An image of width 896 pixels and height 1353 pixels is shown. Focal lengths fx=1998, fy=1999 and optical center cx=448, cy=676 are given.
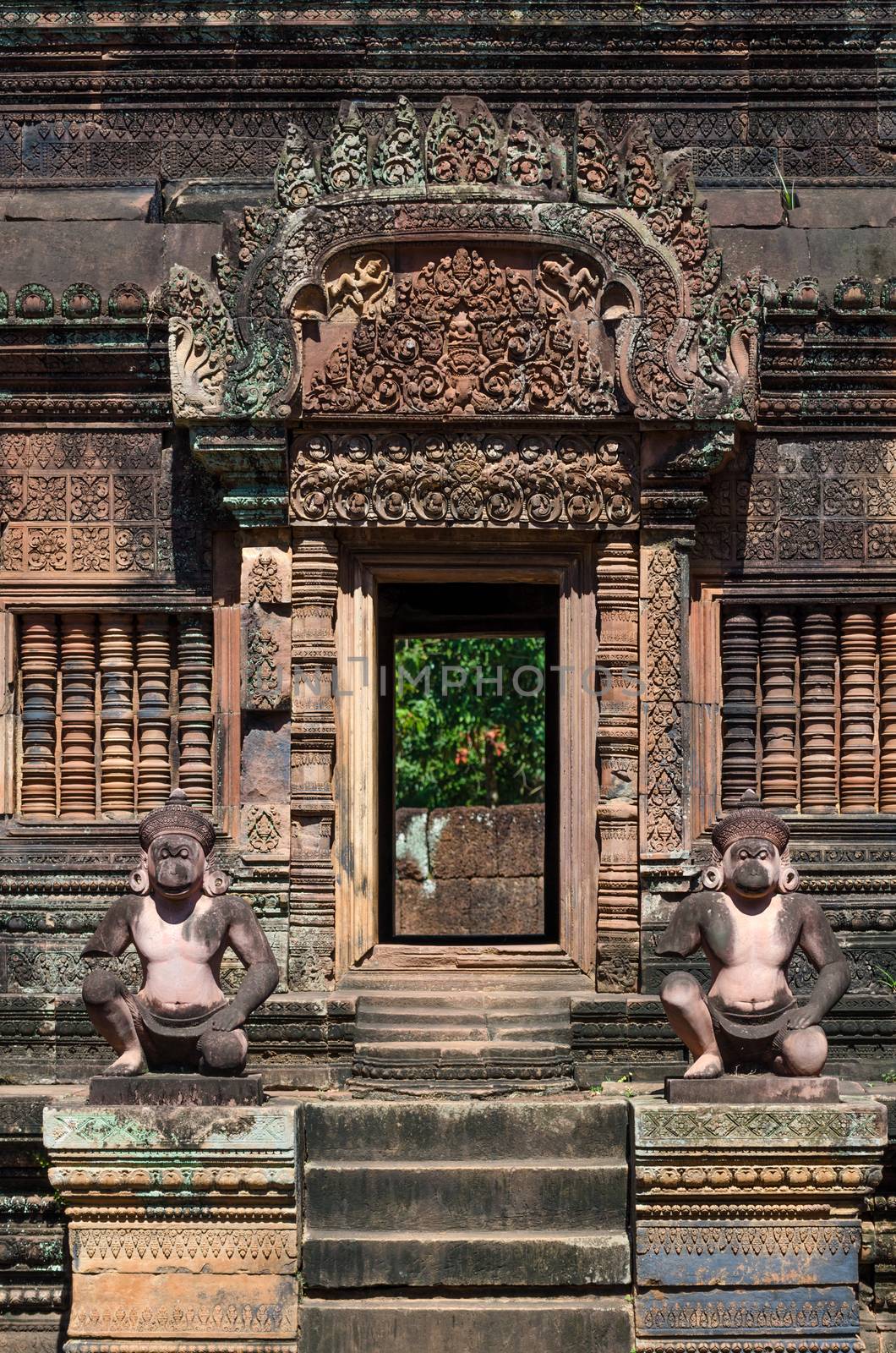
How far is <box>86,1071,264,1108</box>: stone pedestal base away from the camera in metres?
8.07

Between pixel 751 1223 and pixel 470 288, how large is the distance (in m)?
4.54

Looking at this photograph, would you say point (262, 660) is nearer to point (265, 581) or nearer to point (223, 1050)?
point (265, 581)

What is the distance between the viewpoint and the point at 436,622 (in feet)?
46.1

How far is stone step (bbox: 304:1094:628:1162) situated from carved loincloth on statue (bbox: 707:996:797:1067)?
0.64m

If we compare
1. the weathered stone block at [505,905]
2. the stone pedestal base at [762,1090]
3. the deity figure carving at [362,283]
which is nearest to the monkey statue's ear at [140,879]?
the stone pedestal base at [762,1090]

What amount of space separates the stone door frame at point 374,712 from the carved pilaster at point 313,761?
100 millimetres

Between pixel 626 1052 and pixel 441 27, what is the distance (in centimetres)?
570

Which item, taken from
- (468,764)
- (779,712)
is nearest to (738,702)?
(779,712)

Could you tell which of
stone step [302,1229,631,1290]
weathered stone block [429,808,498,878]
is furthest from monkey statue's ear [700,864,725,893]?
weathered stone block [429,808,498,878]

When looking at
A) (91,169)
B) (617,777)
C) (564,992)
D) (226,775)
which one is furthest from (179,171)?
(564,992)

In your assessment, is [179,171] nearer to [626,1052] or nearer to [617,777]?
[617,777]

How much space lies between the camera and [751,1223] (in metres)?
8.09

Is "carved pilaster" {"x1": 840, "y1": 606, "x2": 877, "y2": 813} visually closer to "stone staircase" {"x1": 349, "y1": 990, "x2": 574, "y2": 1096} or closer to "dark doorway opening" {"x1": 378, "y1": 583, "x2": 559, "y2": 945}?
"dark doorway opening" {"x1": 378, "y1": 583, "x2": 559, "y2": 945}

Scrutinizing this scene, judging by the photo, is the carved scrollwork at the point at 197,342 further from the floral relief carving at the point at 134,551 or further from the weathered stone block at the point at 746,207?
the weathered stone block at the point at 746,207
